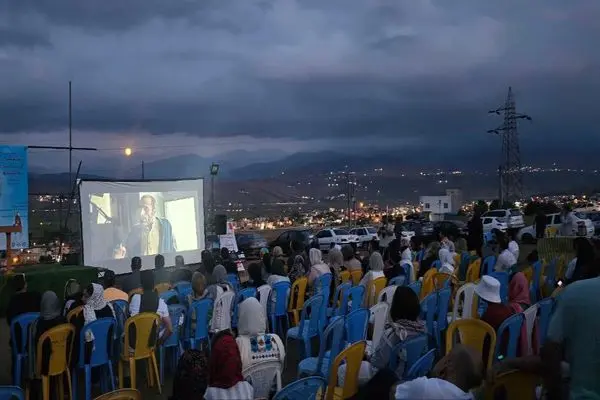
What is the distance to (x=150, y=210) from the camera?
47.5ft

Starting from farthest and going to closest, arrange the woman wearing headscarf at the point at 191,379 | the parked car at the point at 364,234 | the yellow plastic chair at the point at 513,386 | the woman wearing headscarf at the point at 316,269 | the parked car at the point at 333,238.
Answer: the parked car at the point at 364,234 < the parked car at the point at 333,238 < the woman wearing headscarf at the point at 316,269 < the woman wearing headscarf at the point at 191,379 < the yellow plastic chair at the point at 513,386

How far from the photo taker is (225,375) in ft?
11.2

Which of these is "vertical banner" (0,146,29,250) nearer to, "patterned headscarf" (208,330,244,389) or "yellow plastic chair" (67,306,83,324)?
"yellow plastic chair" (67,306,83,324)

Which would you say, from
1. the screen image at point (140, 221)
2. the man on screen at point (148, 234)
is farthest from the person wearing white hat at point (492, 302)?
the man on screen at point (148, 234)

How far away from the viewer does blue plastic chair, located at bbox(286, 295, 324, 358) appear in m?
6.21

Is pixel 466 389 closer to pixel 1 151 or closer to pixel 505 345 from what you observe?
pixel 505 345

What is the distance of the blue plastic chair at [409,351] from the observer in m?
3.99

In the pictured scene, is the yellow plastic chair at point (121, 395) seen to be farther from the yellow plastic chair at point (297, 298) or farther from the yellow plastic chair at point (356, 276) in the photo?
the yellow plastic chair at point (356, 276)

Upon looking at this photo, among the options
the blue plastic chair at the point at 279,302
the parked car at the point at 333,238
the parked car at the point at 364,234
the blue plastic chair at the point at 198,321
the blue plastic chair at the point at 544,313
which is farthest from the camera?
the parked car at the point at 364,234

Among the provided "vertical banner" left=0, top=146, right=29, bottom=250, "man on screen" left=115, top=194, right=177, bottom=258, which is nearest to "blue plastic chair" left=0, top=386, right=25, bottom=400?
"vertical banner" left=0, top=146, right=29, bottom=250

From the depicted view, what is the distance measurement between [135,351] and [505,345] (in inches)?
133

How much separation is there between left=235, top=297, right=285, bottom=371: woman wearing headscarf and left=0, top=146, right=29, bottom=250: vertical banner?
9943 mm

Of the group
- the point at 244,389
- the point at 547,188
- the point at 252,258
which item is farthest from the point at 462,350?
the point at 547,188

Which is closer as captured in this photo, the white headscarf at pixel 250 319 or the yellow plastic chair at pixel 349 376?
the yellow plastic chair at pixel 349 376
